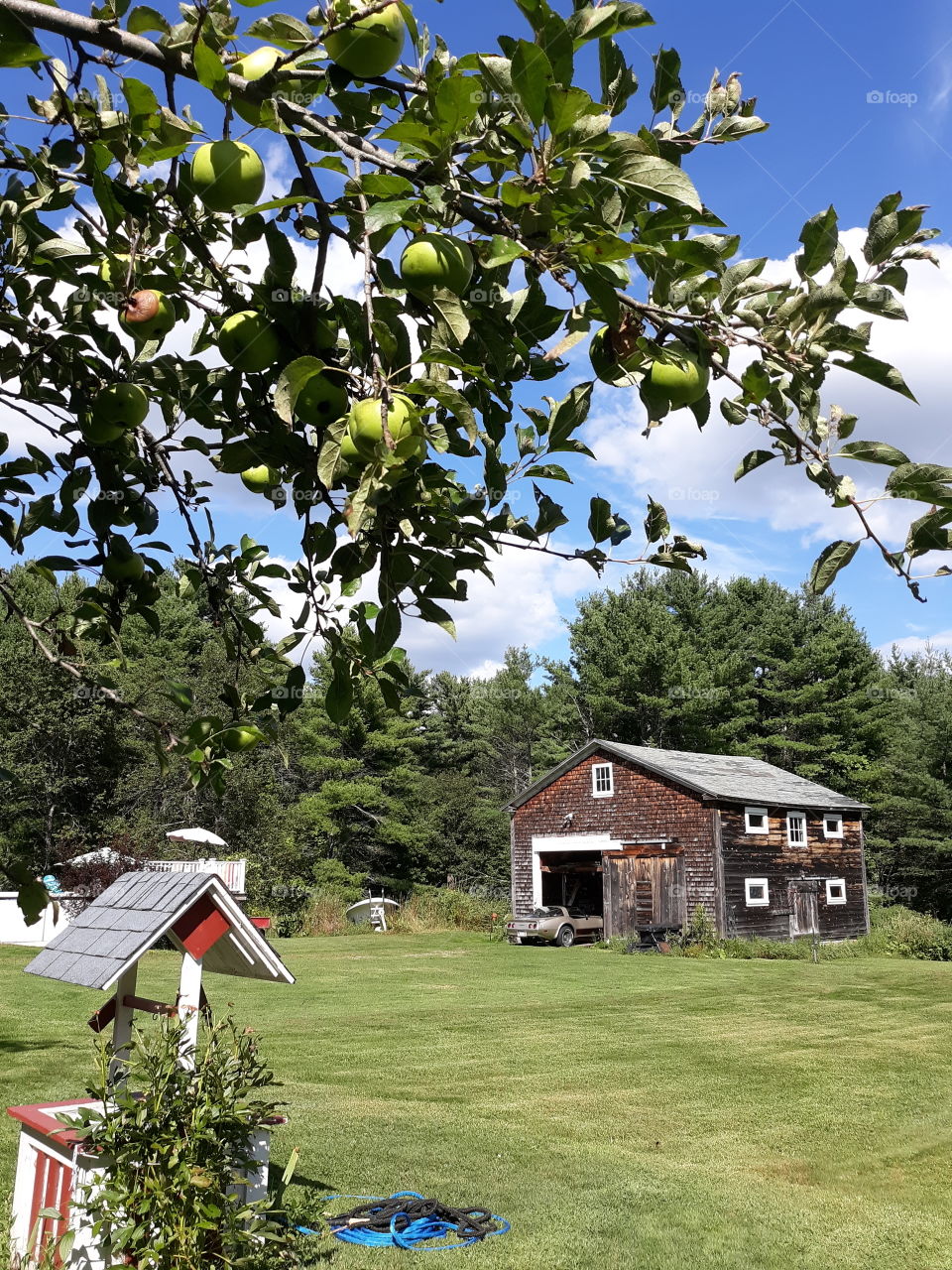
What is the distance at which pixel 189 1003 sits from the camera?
16.3 ft

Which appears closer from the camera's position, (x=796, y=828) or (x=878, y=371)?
(x=878, y=371)

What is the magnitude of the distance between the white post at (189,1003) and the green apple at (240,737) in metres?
2.84

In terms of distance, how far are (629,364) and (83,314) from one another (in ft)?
4.96

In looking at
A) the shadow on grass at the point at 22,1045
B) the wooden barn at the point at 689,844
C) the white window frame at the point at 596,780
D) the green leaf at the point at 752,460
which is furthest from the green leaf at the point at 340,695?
the white window frame at the point at 596,780

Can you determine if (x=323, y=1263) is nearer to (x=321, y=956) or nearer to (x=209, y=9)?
(x=209, y=9)

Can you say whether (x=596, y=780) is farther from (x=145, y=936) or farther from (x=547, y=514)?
(x=547, y=514)

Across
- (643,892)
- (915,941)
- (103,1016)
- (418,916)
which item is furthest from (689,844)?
(103,1016)

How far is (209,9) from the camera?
145cm

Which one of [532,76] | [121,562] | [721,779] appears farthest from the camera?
[721,779]

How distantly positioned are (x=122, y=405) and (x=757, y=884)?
26.8 metres

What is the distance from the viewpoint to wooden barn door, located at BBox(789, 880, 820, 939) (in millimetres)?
27531

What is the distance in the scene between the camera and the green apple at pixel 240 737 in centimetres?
244

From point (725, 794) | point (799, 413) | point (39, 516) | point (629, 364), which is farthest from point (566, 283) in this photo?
point (725, 794)

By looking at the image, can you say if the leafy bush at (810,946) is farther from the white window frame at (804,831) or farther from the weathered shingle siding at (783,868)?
the white window frame at (804,831)
